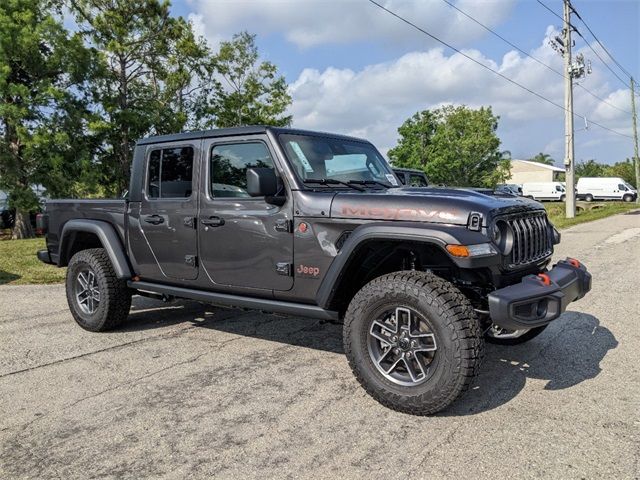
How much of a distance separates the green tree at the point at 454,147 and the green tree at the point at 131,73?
29637mm

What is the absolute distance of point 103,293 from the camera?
5176 millimetres

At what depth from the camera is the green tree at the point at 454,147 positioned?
161ft

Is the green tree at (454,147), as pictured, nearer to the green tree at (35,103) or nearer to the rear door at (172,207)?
the green tree at (35,103)

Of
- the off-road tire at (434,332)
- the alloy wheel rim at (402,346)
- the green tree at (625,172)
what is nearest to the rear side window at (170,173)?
the off-road tire at (434,332)

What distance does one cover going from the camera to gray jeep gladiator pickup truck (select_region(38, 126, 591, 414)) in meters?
3.25

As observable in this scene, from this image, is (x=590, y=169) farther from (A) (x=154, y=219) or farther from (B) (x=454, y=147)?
(A) (x=154, y=219)

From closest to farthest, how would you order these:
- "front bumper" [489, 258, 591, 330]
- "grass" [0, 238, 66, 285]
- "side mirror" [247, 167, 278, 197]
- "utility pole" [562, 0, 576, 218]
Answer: "front bumper" [489, 258, 591, 330], "side mirror" [247, 167, 278, 197], "grass" [0, 238, 66, 285], "utility pole" [562, 0, 576, 218]

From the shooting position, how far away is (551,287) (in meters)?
3.37

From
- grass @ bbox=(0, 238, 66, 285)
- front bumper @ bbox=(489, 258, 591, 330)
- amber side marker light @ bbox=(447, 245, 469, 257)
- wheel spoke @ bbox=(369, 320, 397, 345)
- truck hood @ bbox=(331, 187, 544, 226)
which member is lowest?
grass @ bbox=(0, 238, 66, 285)

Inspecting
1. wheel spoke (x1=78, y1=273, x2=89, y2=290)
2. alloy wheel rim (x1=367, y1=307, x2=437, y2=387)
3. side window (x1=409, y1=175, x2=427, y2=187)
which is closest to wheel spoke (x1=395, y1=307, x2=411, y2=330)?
alloy wheel rim (x1=367, y1=307, x2=437, y2=387)

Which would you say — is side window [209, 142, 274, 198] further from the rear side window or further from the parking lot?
the parking lot

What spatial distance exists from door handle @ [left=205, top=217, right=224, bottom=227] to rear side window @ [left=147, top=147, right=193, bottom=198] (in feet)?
1.15

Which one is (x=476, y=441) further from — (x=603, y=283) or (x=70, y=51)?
(x=70, y=51)

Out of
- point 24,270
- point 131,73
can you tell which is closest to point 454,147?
point 131,73
